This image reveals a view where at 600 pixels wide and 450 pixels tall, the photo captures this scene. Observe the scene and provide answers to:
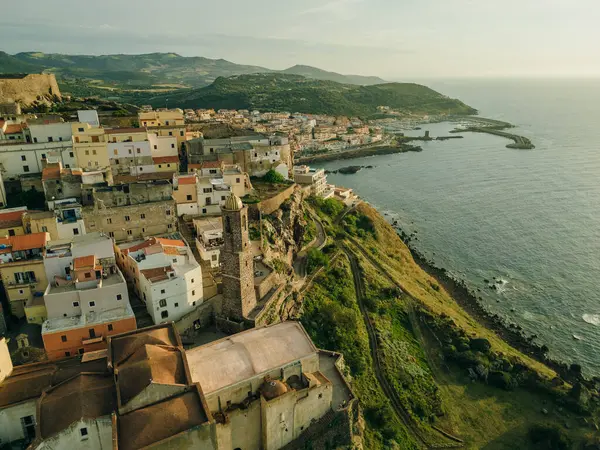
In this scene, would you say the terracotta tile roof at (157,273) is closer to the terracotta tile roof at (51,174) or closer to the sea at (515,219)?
the terracotta tile roof at (51,174)

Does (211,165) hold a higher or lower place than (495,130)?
higher

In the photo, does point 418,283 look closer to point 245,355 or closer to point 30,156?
point 245,355

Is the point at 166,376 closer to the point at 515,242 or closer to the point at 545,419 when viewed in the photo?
the point at 545,419

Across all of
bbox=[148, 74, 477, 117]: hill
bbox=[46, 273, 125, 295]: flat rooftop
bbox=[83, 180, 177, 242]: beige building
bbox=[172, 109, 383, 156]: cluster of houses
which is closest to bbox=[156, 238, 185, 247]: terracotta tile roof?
bbox=[46, 273, 125, 295]: flat rooftop

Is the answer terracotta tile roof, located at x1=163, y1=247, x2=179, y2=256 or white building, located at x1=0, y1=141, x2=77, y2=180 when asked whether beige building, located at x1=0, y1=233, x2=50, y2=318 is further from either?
white building, located at x1=0, y1=141, x2=77, y2=180

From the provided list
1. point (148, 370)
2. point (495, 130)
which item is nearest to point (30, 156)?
point (148, 370)

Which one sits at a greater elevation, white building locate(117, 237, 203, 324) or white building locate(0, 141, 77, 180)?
white building locate(0, 141, 77, 180)
